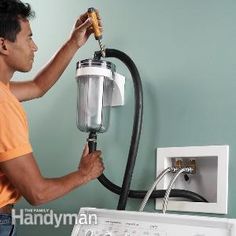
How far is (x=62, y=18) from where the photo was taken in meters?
1.66

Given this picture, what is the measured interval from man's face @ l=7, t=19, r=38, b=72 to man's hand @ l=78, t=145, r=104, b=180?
330mm

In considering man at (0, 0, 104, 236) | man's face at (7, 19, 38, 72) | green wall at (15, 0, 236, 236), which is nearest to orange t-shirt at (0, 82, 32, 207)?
man at (0, 0, 104, 236)

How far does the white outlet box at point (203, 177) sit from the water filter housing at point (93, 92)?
0.72 ft

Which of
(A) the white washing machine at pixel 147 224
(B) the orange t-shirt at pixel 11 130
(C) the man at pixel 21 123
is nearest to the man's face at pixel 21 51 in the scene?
(C) the man at pixel 21 123

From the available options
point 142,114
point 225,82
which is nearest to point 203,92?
point 225,82

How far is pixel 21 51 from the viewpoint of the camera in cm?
124

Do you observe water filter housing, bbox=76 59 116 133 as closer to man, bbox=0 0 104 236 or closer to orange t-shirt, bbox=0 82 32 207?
man, bbox=0 0 104 236

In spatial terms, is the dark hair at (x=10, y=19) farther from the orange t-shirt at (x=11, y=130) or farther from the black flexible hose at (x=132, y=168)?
the black flexible hose at (x=132, y=168)

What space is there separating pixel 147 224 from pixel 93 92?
1.52 ft

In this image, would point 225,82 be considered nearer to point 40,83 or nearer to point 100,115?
point 100,115

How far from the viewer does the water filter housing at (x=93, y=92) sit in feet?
4.26

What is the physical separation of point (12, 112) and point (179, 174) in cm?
50

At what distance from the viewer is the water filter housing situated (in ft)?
4.26

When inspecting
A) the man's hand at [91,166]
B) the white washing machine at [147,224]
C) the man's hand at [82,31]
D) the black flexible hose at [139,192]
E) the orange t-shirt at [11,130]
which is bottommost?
the white washing machine at [147,224]
